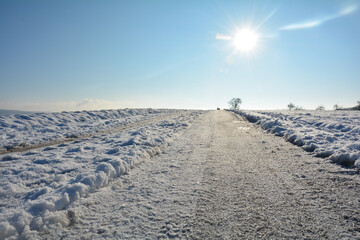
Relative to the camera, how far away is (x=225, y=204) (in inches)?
115

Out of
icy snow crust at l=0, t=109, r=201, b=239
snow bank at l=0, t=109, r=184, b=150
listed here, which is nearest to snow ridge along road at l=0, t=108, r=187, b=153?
snow bank at l=0, t=109, r=184, b=150

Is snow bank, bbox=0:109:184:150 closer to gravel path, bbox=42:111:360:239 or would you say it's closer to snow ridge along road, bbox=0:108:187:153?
snow ridge along road, bbox=0:108:187:153

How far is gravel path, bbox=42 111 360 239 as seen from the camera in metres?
2.29

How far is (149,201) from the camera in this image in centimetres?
309

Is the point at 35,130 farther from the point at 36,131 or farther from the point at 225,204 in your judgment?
the point at 225,204

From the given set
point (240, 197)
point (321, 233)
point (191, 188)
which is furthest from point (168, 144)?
point (321, 233)

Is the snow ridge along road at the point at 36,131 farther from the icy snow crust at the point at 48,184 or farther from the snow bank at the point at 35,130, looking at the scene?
the icy snow crust at the point at 48,184

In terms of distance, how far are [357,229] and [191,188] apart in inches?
91.8

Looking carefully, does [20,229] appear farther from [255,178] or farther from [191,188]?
[255,178]

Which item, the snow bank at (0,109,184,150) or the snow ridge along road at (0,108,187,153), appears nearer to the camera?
the snow ridge along road at (0,108,187,153)

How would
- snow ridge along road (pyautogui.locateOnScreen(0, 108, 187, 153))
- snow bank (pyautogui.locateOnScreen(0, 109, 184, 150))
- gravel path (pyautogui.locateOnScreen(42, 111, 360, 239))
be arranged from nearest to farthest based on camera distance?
gravel path (pyautogui.locateOnScreen(42, 111, 360, 239))
snow ridge along road (pyautogui.locateOnScreen(0, 108, 187, 153))
snow bank (pyautogui.locateOnScreen(0, 109, 184, 150))

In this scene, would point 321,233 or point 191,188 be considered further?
point 191,188

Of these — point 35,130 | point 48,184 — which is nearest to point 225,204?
point 48,184

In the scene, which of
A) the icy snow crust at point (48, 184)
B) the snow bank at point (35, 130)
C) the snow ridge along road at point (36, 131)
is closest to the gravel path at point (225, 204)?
the icy snow crust at point (48, 184)
